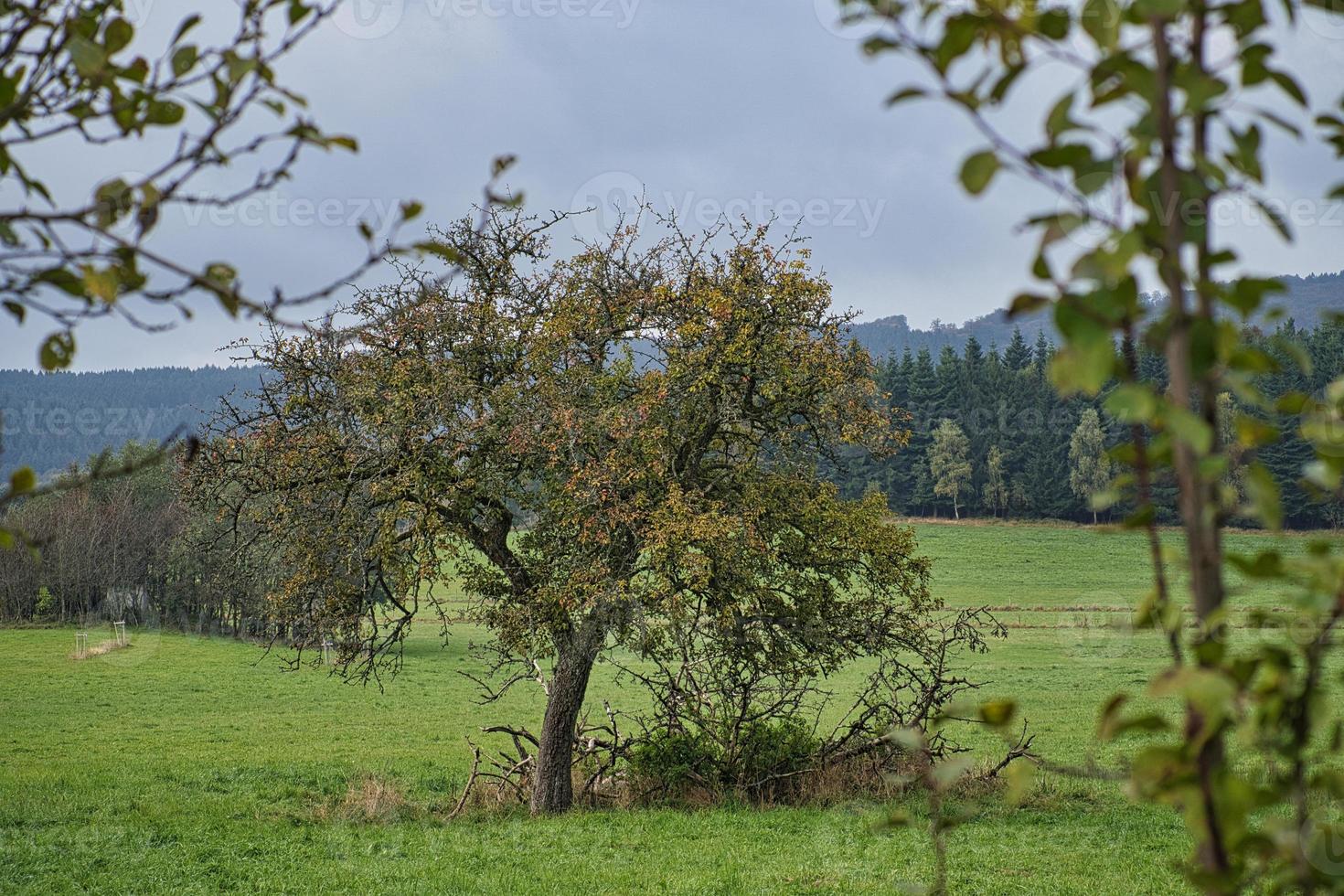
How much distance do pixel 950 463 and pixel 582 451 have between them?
75.6m

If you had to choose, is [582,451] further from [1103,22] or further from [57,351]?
[1103,22]

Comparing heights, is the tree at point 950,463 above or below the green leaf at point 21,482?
above

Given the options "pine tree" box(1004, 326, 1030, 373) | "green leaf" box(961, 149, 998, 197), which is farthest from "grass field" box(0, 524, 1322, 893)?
"pine tree" box(1004, 326, 1030, 373)

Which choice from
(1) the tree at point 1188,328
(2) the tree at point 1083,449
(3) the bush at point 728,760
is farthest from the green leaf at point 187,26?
(2) the tree at point 1083,449

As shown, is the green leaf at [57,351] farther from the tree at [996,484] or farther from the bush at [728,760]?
the tree at [996,484]

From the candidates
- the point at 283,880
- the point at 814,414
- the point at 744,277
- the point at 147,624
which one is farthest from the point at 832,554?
the point at 147,624

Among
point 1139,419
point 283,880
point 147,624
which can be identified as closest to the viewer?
point 1139,419

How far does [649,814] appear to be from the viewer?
43.2ft

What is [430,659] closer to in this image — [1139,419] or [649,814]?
[649,814]

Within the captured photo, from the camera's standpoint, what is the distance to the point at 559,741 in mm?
13508

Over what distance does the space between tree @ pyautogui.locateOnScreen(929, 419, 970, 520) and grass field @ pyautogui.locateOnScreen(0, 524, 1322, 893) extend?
47.3 metres

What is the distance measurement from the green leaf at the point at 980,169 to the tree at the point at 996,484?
281ft

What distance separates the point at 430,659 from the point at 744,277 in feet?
119

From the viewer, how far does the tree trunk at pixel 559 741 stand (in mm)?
12953
